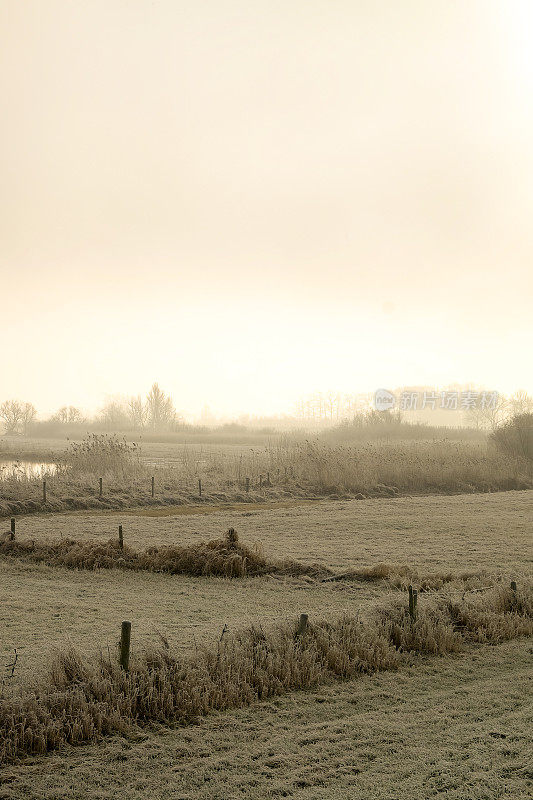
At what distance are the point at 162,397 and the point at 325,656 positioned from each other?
72.7 metres

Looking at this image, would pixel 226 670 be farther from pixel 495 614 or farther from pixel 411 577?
pixel 411 577

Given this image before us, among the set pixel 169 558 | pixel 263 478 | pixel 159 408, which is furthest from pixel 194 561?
pixel 159 408

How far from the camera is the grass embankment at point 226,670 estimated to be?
6.79m

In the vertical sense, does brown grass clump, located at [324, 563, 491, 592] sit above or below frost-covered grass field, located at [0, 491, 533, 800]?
above

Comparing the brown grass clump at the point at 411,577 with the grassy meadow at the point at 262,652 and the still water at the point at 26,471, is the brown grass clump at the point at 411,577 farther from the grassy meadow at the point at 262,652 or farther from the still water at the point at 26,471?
the still water at the point at 26,471

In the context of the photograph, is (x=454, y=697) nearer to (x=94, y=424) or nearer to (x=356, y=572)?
(x=356, y=572)

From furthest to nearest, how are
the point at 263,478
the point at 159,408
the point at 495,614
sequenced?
the point at 159,408 → the point at 263,478 → the point at 495,614

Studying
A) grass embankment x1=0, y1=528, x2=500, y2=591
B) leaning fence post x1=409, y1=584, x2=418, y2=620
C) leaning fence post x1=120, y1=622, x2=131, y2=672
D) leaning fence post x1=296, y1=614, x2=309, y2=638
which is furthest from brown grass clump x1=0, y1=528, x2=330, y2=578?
leaning fence post x1=120, y1=622, x2=131, y2=672

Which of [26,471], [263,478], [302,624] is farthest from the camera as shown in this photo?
[26,471]

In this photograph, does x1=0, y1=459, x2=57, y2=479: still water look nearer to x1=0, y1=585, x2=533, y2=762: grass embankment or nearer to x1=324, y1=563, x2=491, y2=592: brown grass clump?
x1=324, y1=563, x2=491, y2=592: brown grass clump

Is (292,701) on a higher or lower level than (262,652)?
lower

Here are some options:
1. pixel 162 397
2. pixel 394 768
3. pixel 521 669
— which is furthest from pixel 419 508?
pixel 162 397

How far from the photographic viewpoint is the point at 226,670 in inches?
311

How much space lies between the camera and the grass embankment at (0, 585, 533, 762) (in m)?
6.79
